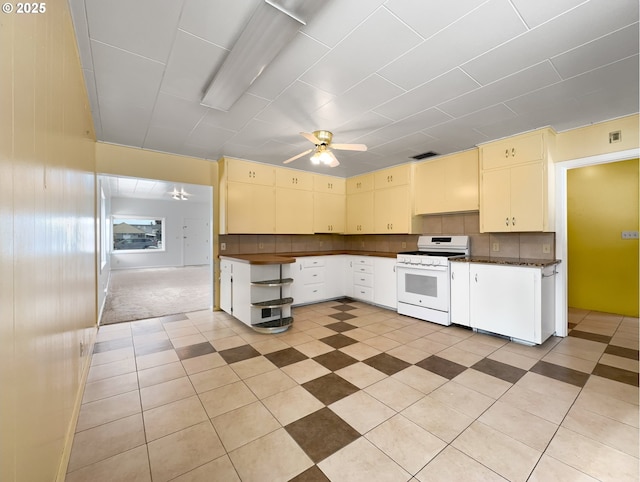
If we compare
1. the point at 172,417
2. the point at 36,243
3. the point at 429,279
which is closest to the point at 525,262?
the point at 429,279

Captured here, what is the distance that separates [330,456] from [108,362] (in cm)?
250

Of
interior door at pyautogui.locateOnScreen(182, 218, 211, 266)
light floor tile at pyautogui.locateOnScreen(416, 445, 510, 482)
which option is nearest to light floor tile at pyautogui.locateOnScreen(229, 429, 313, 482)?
light floor tile at pyautogui.locateOnScreen(416, 445, 510, 482)

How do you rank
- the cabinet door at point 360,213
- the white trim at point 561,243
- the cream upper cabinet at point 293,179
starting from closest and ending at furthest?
the white trim at point 561,243, the cream upper cabinet at point 293,179, the cabinet door at point 360,213

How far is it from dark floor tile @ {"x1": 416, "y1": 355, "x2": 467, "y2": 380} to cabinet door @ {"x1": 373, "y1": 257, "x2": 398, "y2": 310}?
5.65ft

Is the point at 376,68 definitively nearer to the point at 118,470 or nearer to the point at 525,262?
the point at 525,262

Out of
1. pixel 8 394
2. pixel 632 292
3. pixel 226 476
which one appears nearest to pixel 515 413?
pixel 226 476

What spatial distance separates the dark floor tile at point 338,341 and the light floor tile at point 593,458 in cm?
190

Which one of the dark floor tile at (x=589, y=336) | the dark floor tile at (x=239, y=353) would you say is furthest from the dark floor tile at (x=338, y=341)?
the dark floor tile at (x=589, y=336)

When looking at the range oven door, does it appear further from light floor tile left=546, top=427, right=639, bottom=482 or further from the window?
the window

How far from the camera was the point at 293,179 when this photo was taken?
522 centimetres

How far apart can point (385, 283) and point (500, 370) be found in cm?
226

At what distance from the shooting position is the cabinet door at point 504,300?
3141mm

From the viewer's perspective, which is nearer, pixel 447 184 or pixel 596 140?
pixel 596 140

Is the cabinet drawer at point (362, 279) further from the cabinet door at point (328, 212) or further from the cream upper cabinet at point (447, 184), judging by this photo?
the cream upper cabinet at point (447, 184)
